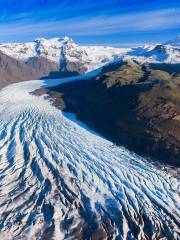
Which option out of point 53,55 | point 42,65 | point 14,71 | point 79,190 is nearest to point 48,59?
point 53,55

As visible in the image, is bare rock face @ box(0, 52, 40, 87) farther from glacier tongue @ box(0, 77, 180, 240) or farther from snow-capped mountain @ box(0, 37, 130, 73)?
glacier tongue @ box(0, 77, 180, 240)

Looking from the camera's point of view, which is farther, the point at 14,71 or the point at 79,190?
the point at 14,71

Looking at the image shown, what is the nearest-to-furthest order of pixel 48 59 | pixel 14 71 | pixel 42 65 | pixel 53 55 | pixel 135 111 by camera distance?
pixel 135 111 → pixel 14 71 → pixel 42 65 → pixel 48 59 → pixel 53 55

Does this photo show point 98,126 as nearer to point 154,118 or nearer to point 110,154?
point 154,118

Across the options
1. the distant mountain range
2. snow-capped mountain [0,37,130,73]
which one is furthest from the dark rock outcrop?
snow-capped mountain [0,37,130,73]

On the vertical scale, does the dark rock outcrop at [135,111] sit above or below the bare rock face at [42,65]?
above

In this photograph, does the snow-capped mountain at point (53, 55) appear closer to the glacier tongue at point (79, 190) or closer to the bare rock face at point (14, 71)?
the bare rock face at point (14, 71)

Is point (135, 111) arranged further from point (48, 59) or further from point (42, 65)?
point (48, 59)

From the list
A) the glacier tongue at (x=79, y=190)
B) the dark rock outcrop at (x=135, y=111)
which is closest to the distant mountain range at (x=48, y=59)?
the dark rock outcrop at (x=135, y=111)
